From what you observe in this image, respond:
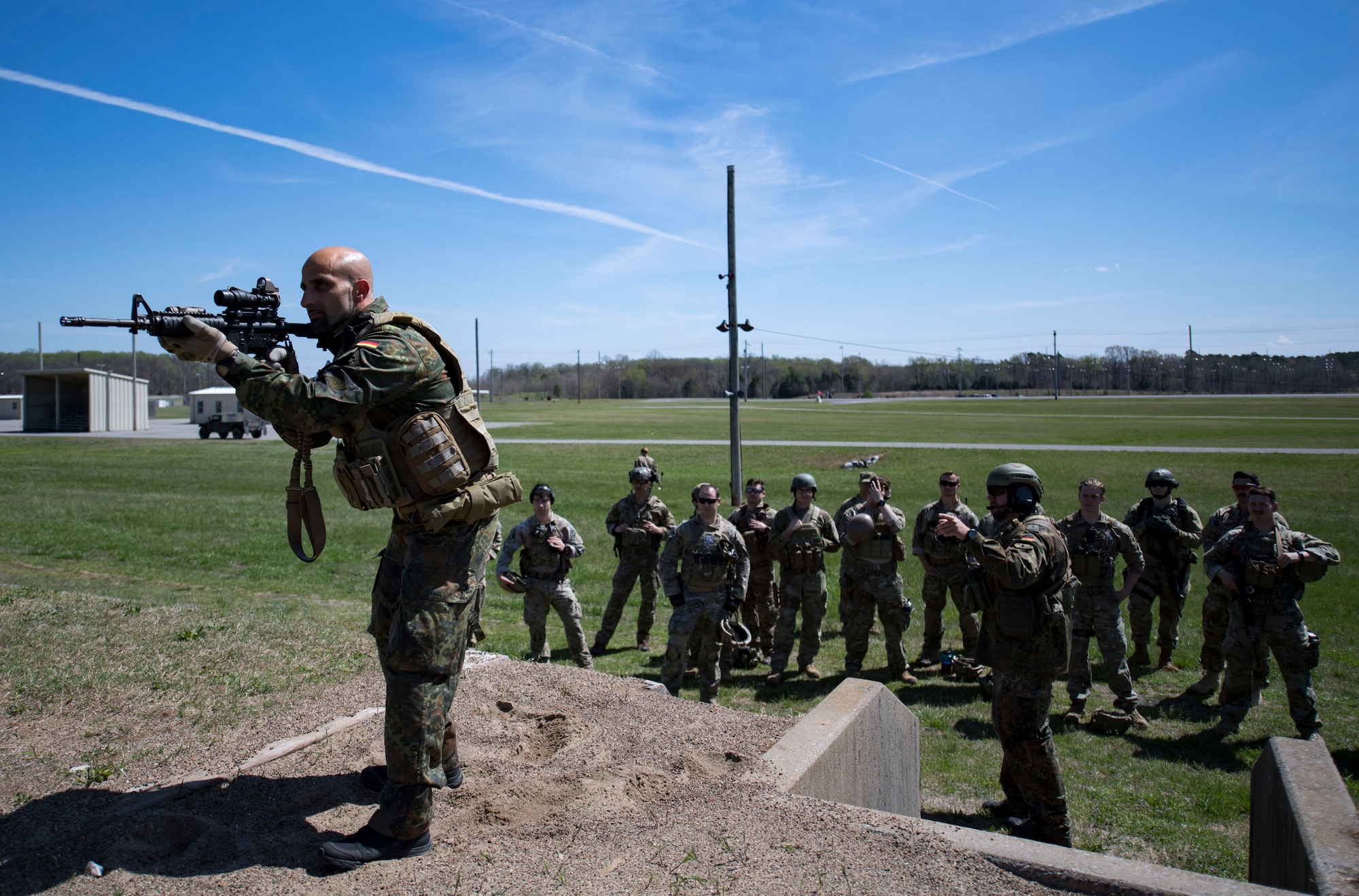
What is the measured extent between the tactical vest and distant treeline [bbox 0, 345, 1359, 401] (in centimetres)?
8357

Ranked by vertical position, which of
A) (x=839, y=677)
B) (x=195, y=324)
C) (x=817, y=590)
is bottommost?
(x=839, y=677)

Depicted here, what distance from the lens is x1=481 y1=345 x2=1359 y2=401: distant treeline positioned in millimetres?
92688

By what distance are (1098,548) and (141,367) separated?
15860 centimetres

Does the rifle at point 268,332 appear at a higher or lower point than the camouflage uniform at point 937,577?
higher

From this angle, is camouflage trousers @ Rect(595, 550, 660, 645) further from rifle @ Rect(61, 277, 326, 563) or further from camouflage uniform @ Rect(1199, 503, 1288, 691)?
rifle @ Rect(61, 277, 326, 563)

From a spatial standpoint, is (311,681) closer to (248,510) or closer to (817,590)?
(817,590)

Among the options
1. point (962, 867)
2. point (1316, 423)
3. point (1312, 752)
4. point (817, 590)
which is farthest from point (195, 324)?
point (1316, 423)

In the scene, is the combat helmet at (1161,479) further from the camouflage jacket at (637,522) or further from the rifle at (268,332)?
the rifle at (268,332)

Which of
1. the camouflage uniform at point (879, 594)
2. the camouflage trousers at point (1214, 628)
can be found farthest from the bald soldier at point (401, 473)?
the camouflage trousers at point (1214, 628)

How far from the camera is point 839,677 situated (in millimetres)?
9078

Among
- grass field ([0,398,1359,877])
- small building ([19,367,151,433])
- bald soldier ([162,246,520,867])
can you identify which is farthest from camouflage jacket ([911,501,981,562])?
small building ([19,367,151,433])

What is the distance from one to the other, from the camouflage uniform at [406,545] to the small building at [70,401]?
5254 cm

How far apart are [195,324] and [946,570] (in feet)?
26.4

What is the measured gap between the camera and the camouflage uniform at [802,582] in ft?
29.8
